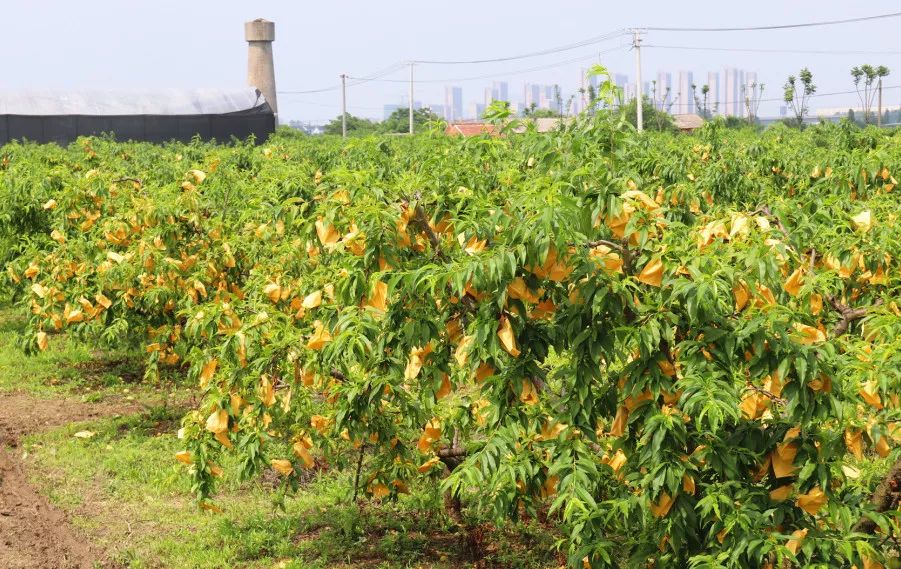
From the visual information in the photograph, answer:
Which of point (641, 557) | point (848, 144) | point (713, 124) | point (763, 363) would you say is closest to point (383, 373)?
point (641, 557)

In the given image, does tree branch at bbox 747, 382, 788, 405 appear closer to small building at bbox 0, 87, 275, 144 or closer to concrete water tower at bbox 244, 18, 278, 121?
small building at bbox 0, 87, 275, 144

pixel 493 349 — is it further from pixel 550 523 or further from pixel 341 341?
pixel 550 523

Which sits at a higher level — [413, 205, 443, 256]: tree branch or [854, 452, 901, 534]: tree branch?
[413, 205, 443, 256]: tree branch

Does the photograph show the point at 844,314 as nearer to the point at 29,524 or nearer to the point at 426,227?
the point at 426,227

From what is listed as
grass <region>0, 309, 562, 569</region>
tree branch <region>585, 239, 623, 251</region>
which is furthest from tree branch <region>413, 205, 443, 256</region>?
grass <region>0, 309, 562, 569</region>

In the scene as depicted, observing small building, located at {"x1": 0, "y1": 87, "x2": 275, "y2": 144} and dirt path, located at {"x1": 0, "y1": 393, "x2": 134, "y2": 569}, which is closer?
dirt path, located at {"x1": 0, "y1": 393, "x2": 134, "y2": 569}

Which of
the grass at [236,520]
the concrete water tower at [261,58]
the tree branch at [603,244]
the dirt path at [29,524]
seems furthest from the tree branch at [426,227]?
the concrete water tower at [261,58]

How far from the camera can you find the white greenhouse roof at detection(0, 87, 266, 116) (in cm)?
2727

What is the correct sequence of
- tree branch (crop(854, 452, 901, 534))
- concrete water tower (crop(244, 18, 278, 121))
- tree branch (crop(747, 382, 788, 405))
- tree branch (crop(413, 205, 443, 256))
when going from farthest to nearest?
concrete water tower (crop(244, 18, 278, 121))
tree branch (crop(413, 205, 443, 256))
tree branch (crop(854, 452, 901, 534))
tree branch (crop(747, 382, 788, 405))

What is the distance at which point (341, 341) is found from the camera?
325 cm

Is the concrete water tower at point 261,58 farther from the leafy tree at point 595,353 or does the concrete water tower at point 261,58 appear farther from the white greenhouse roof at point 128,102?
the leafy tree at point 595,353

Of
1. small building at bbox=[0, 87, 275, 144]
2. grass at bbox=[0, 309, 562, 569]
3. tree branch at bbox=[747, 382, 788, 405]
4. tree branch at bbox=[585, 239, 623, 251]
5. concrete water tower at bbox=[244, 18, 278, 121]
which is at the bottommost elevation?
grass at bbox=[0, 309, 562, 569]

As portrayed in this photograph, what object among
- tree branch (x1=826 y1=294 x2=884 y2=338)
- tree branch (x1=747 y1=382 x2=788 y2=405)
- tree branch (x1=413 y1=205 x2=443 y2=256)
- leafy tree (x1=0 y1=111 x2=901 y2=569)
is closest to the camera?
leafy tree (x1=0 y1=111 x2=901 y2=569)

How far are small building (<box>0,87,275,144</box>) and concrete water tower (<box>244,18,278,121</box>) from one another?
6.40 m
